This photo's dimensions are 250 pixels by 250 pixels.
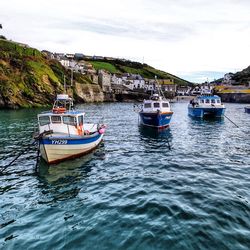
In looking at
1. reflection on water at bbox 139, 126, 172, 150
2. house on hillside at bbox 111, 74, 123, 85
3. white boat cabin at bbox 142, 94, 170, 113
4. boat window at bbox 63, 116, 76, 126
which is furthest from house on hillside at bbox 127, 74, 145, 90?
boat window at bbox 63, 116, 76, 126

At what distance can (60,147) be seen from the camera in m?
20.1

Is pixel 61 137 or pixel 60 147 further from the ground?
pixel 61 137

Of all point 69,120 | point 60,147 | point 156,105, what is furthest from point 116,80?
point 60,147

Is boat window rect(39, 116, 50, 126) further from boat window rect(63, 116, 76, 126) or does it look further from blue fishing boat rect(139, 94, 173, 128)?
blue fishing boat rect(139, 94, 173, 128)

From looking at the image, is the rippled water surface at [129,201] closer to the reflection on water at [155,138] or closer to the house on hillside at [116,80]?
the reflection on water at [155,138]

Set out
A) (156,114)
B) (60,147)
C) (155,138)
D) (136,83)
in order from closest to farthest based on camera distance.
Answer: (60,147), (155,138), (156,114), (136,83)

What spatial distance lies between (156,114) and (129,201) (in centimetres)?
2562

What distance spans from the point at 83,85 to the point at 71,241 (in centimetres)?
10471

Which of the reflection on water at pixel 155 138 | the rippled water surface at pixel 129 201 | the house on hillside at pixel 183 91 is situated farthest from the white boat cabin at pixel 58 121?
Result: the house on hillside at pixel 183 91

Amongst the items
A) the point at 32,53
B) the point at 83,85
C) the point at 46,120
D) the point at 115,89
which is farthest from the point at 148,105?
the point at 115,89

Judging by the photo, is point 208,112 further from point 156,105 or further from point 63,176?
point 63,176

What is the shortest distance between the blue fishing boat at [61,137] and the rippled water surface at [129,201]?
29.8 inches

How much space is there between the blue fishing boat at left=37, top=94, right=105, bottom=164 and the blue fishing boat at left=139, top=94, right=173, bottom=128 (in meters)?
16.3

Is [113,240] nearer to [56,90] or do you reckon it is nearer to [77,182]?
[77,182]
